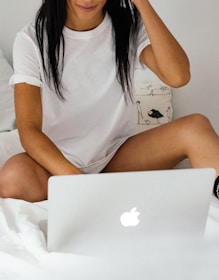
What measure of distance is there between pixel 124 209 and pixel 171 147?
0.51 metres

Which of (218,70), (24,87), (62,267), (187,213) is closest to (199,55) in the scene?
(218,70)

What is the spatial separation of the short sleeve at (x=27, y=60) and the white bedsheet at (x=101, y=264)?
47cm

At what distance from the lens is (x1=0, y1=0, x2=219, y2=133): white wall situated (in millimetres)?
2025

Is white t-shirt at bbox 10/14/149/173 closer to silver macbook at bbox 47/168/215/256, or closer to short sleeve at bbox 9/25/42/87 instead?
short sleeve at bbox 9/25/42/87

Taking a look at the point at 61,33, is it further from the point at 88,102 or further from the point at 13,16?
the point at 13,16

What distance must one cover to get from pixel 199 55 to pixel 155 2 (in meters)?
0.29

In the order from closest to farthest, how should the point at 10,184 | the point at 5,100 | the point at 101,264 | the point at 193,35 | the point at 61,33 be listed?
the point at 101,264
the point at 10,184
the point at 61,33
the point at 5,100
the point at 193,35

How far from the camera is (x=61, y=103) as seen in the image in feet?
4.75

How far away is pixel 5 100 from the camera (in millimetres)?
1902

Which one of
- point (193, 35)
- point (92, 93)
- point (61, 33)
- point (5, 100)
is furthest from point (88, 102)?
point (193, 35)

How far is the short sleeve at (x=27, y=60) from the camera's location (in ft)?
4.39

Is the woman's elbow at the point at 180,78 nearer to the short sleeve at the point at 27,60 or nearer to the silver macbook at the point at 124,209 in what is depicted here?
the short sleeve at the point at 27,60

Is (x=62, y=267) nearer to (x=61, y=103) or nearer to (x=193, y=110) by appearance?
(x=61, y=103)

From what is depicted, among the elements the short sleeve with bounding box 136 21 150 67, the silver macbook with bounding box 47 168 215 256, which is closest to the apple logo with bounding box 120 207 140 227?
the silver macbook with bounding box 47 168 215 256
